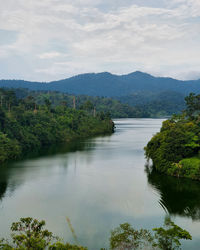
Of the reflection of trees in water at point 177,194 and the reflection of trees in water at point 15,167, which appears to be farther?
the reflection of trees in water at point 15,167

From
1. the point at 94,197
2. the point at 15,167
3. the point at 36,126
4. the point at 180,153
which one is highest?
the point at 36,126

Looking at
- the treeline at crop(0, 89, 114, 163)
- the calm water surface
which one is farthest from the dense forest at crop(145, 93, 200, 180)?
the treeline at crop(0, 89, 114, 163)

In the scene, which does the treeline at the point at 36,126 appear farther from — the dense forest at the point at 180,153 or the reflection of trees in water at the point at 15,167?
the dense forest at the point at 180,153

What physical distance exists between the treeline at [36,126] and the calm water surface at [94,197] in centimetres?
966

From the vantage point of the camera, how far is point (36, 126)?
69.6 m

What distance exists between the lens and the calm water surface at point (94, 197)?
23.3m

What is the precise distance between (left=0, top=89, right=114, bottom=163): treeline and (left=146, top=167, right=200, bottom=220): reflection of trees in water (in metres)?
26.2

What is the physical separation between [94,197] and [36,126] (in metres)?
43.0

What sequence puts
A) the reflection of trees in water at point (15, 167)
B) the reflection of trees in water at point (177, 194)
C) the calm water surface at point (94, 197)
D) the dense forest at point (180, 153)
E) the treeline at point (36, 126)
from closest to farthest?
1. the calm water surface at point (94, 197)
2. the reflection of trees in water at point (177, 194)
3. the reflection of trees in water at point (15, 167)
4. the dense forest at point (180, 153)
5. the treeline at point (36, 126)

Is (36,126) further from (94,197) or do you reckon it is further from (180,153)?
(94,197)

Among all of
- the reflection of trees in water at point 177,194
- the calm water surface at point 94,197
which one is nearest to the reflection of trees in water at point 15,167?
the calm water surface at point 94,197

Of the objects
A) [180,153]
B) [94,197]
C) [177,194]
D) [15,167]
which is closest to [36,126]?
[15,167]

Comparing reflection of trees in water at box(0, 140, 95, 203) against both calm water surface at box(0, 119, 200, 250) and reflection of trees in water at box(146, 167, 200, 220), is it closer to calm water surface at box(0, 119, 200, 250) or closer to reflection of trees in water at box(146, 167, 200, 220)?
calm water surface at box(0, 119, 200, 250)

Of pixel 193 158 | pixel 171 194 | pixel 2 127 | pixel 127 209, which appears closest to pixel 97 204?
pixel 127 209
